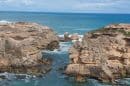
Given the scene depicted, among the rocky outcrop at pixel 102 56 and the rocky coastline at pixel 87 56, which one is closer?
the rocky outcrop at pixel 102 56

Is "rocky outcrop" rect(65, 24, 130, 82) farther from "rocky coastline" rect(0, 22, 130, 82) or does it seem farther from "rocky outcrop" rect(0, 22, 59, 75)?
"rocky outcrop" rect(0, 22, 59, 75)

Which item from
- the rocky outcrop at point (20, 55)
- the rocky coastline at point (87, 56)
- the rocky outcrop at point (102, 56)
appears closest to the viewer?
the rocky outcrop at point (102, 56)

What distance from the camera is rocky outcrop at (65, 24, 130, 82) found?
2581 inches

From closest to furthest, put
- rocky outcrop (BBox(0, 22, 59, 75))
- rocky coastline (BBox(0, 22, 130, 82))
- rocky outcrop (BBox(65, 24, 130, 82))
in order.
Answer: rocky outcrop (BBox(65, 24, 130, 82)) < rocky coastline (BBox(0, 22, 130, 82)) < rocky outcrop (BBox(0, 22, 59, 75))

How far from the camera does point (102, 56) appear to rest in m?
67.0

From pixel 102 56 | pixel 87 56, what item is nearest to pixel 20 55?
pixel 87 56

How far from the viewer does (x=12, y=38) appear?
79.4 meters

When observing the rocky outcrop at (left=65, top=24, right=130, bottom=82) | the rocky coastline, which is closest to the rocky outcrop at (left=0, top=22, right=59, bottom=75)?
the rocky coastline

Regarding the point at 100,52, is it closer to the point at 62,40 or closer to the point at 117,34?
the point at 117,34

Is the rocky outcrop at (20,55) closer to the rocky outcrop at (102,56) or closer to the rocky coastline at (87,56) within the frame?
the rocky coastline at (87,56)

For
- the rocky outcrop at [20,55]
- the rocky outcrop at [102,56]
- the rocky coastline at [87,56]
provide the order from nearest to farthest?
the rocky outcrop at [102,56] < the rocky coastline at [87,56] < the rocky outcrop at [20,55]

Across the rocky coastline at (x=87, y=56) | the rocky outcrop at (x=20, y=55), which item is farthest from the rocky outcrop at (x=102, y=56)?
the rocky outcrop at (x=20, y=55)

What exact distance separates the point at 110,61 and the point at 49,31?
3310cm

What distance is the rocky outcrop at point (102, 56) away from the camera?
65562mm
